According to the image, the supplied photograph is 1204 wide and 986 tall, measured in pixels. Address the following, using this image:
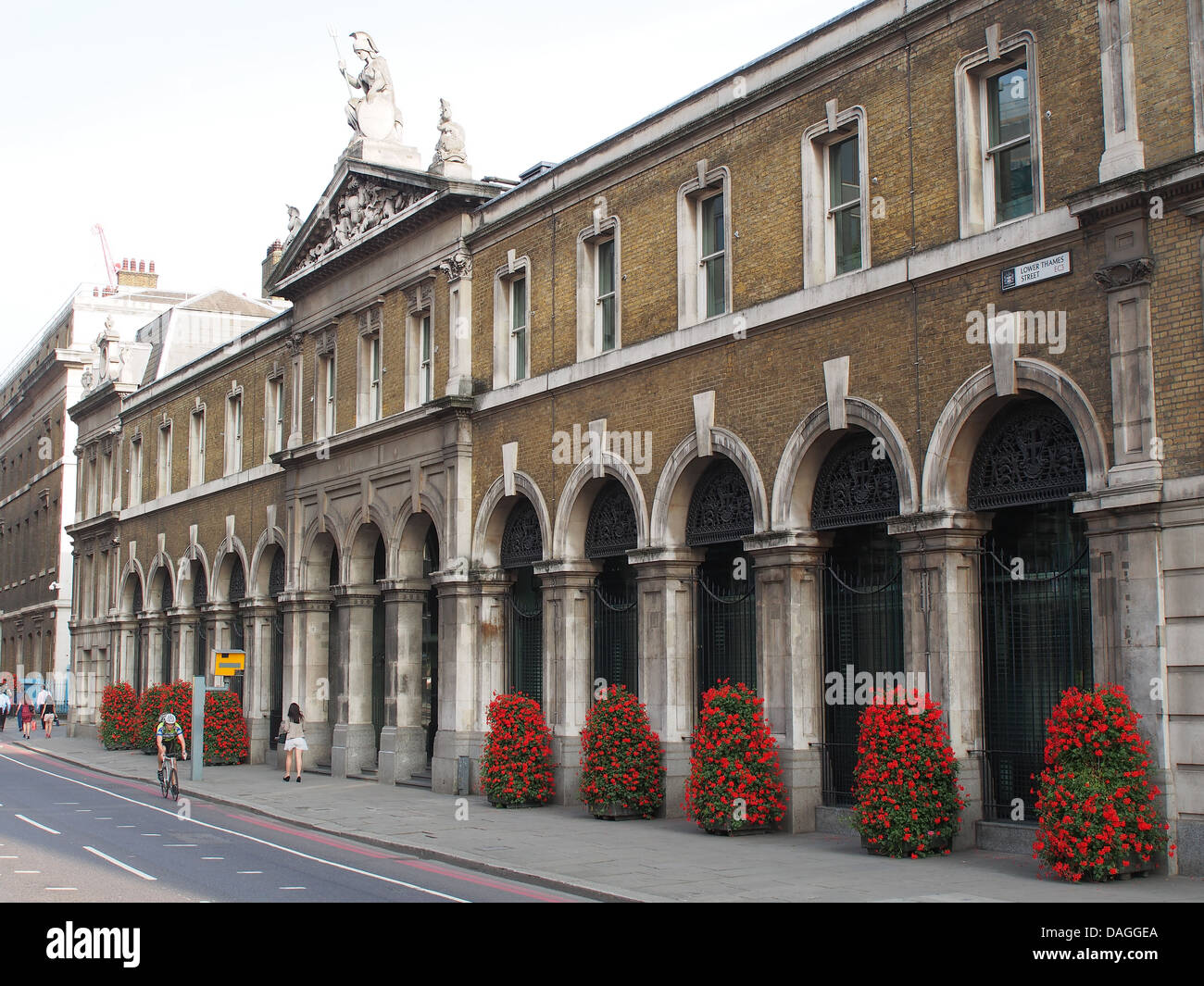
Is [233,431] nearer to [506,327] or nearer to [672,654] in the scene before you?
[506,327]

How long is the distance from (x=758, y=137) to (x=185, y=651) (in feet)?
88.7

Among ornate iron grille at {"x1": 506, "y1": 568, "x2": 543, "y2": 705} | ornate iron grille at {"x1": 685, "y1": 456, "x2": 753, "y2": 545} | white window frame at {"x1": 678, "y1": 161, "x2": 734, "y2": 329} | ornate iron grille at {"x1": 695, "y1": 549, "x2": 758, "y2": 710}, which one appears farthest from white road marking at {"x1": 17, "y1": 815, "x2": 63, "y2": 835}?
white window frame at {"x1": 678, "y1": 161, "x2": 734, "y2": 329}

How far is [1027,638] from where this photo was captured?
1592cm

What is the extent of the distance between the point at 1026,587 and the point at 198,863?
32.3 feet

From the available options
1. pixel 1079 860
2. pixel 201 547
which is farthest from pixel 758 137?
pixel 201 547

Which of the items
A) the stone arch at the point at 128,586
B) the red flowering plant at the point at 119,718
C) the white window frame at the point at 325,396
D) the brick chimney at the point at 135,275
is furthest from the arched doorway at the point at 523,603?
the brick chimney at the point at 135,275

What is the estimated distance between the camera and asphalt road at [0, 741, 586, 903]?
13.4 metres

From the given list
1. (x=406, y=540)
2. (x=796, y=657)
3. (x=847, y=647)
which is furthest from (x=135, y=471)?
(x=847, y=647)

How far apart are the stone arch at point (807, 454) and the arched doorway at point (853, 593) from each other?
0.15m

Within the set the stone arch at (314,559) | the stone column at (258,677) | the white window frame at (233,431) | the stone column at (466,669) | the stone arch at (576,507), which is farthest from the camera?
the white window frame at (233,431)

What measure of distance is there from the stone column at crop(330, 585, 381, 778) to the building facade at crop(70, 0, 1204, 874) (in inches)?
3.5

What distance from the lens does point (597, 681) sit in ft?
75.8

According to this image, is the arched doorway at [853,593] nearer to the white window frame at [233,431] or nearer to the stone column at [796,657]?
the stone column at [796,657]

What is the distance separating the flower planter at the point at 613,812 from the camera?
796 inches
